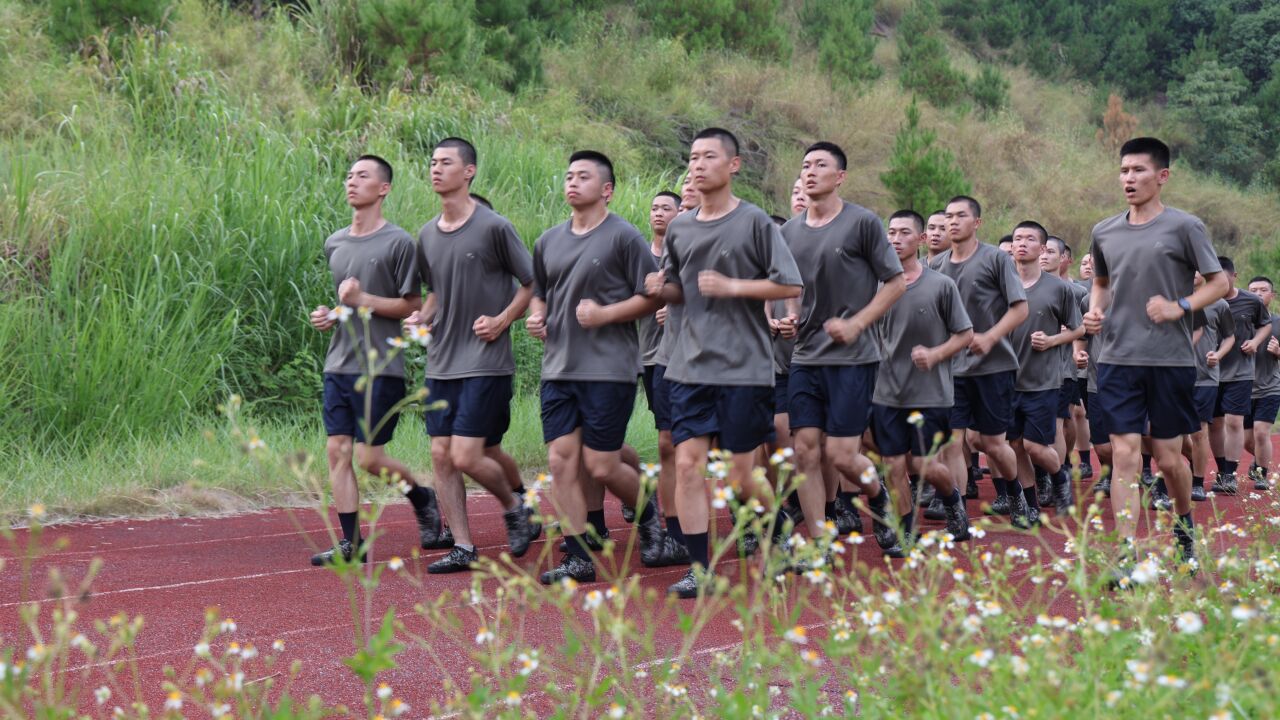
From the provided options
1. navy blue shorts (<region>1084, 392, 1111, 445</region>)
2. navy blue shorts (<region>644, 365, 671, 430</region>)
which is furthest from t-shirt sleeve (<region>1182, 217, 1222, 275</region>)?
navy blue shorts (<region>1084, 392, 1111, 445</region>)

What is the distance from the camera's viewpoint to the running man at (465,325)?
7789mm

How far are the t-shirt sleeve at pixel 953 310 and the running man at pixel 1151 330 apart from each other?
1.55 metres

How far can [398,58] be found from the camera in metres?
21.4

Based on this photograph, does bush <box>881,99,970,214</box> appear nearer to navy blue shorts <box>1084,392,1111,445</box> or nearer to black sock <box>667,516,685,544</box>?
navy blue shorts <box>1084,392,1111,445</box>

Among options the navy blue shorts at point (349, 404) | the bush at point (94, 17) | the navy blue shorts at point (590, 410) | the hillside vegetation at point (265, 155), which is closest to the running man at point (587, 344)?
the navy blue shorts at point (590, 410)

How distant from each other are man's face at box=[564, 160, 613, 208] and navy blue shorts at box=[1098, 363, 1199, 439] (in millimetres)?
2872

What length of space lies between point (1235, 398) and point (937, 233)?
16.0 ft

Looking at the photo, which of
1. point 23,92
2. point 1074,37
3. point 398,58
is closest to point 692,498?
point 23,92

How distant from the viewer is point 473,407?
7781 mm

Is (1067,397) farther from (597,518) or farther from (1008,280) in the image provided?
(597,518)

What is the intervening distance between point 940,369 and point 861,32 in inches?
1212

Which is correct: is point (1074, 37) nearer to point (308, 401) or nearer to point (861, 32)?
point (861, 32)

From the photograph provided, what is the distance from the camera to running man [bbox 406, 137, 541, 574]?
25.6 ft

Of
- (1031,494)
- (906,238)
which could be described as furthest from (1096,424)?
(906,238)
